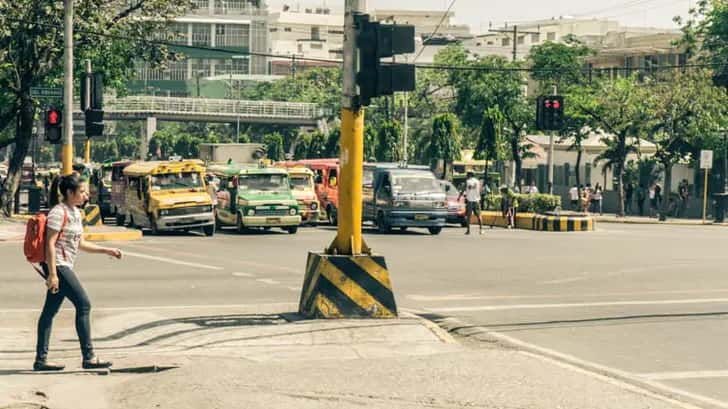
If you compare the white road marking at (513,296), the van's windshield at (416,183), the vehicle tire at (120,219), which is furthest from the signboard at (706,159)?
the white road marking at (513,296)

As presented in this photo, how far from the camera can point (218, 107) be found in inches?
4769

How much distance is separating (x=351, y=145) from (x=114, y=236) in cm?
1722

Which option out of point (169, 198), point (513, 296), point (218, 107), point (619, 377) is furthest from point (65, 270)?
point (218, 107)

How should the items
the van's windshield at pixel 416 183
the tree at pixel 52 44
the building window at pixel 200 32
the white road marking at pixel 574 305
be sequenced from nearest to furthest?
1. the white road marking at pixel 574 305
2. the van's windshield at pixel 416 183
3. the tree at pixel 52 44
4. the building window at pixel 200 32

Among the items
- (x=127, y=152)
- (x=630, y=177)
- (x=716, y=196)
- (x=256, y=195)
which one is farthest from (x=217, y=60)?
(x=256, y=195)

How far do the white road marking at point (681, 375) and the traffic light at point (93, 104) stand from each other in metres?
21.7

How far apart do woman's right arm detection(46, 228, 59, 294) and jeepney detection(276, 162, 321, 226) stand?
27020mm

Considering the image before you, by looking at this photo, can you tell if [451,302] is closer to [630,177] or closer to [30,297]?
[30,297]

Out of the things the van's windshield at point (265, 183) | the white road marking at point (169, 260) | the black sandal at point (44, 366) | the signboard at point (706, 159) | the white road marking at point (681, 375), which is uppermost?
the signboard at point (706, 159)

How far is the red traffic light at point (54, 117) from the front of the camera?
31141 millimetres

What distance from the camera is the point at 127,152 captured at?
15912 cm

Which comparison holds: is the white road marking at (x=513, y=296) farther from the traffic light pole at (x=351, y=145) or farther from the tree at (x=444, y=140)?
the tree at (x=444, y=140)

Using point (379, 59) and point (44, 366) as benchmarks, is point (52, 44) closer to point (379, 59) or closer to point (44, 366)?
point (379, 59)

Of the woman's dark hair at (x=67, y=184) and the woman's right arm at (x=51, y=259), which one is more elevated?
the woman's dark hair at (x=67, y=184)
